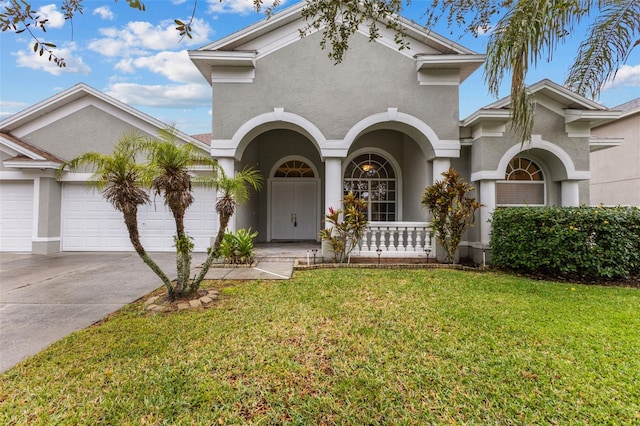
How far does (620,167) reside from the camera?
52.4ft

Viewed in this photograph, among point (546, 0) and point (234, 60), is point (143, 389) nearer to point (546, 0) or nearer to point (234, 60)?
point (546, 0)

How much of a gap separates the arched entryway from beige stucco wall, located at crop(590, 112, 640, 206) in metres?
15.7

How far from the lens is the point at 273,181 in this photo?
45.0 feet

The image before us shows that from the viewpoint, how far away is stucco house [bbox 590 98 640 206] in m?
15.2

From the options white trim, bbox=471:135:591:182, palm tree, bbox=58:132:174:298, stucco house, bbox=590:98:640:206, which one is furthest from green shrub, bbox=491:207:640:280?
stucco house, bbox=590:98:640:206

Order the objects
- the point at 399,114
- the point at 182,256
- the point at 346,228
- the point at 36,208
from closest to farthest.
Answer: the point at 182,256 < the point at 346,228 < the point at 399,114 < the point at 36,208

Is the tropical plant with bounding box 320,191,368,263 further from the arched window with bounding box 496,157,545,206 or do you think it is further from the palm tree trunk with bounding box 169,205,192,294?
the arched window with bounding box 496,157,545,206

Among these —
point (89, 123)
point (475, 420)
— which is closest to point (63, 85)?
point (89, 123)

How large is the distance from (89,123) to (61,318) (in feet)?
31.6

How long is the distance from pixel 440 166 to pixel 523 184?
10.1 feet

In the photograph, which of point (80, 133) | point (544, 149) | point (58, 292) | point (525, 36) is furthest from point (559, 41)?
point (80, 133)

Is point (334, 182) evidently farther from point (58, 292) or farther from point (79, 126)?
point (79, 126)

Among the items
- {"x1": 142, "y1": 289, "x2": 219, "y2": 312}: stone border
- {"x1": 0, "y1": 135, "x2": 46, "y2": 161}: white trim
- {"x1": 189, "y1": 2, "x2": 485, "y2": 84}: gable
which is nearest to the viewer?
{"x1": 142, "y1": 289, "x2": 219, "y2": 312}: stone border

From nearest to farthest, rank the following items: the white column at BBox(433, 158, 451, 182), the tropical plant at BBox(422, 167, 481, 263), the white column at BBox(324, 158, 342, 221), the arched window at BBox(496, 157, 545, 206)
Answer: the tropical plant at BBox(422, 167, 481, 263)
the white column at BBox(433, 158, 451, 182)
the white column at BBox(324, 158, 342, 221)
the arched window at BBox(496, 157, 545, 206)
